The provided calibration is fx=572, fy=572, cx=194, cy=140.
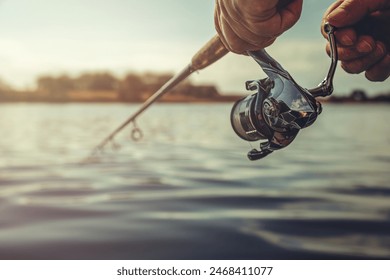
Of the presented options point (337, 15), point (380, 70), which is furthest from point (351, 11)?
point (380, 70)

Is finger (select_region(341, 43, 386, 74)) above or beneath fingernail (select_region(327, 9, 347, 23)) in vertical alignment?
beneath

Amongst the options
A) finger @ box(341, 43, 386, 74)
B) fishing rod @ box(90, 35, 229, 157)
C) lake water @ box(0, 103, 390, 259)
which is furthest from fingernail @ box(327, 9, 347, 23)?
lake water @ box(0, 103, 390, 259)

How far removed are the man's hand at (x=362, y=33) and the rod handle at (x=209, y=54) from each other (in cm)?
20

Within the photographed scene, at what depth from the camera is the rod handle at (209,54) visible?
1105 millimetres

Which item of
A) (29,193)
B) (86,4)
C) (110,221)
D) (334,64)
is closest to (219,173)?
(110,221)

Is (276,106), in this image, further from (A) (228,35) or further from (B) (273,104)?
(A) (228,35)

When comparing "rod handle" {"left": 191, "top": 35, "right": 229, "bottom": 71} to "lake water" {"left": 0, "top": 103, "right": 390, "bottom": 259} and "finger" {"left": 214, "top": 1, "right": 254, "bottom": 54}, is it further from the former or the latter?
"lake water" {"left": 0, "top": 103, "right": 390, "bottom": 259}

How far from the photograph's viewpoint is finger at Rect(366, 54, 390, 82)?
1.08 meters

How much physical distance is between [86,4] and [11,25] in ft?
1.51

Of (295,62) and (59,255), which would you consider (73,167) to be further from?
(295,62)

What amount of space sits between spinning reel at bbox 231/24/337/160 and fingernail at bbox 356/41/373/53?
0.07 meters

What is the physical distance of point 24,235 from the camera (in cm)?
268

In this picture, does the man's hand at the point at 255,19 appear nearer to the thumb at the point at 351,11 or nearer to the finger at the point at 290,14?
the finger at the point at 290,14

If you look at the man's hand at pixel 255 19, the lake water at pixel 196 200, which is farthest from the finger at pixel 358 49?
the lake water at pixel 196 200
